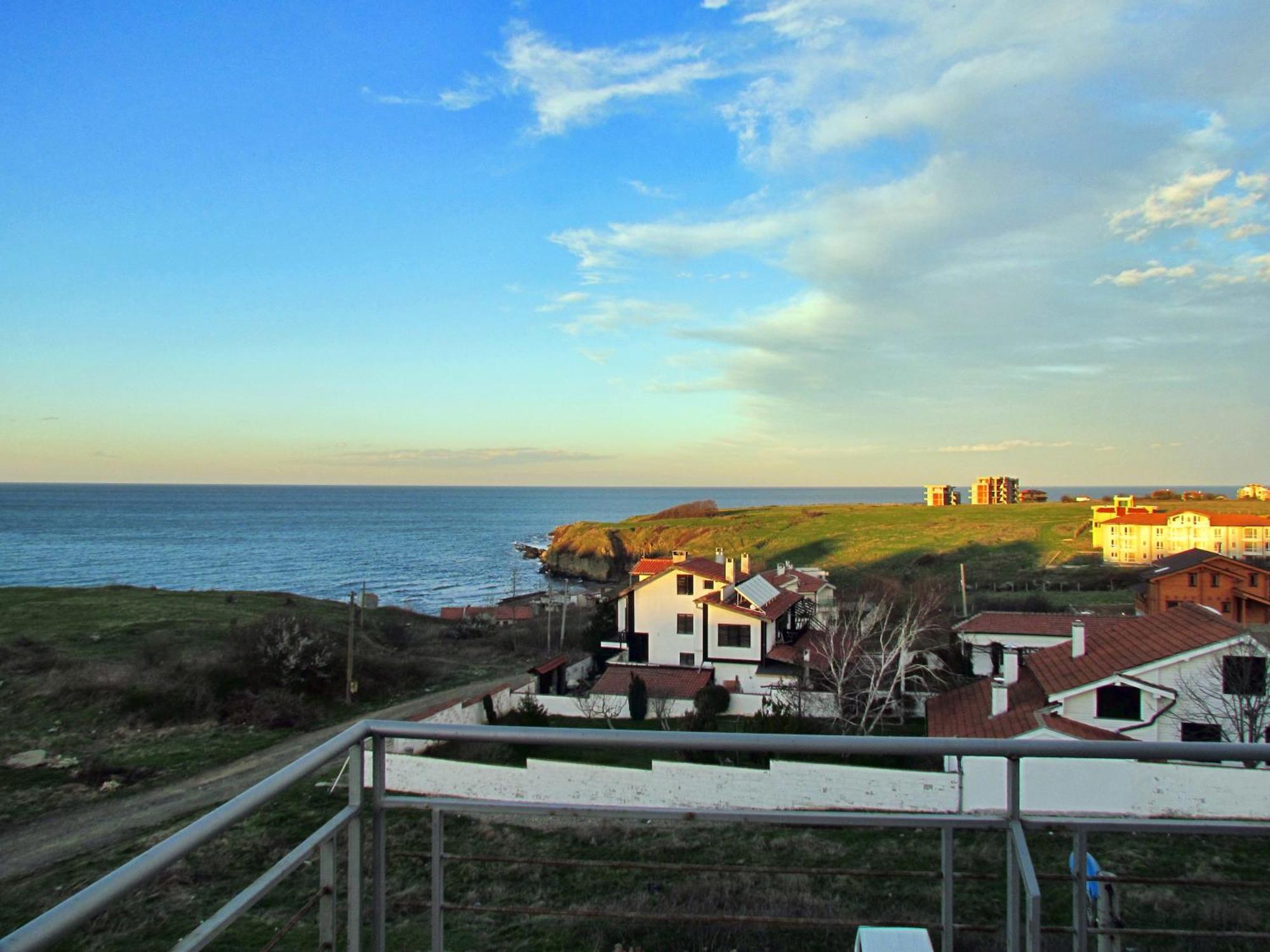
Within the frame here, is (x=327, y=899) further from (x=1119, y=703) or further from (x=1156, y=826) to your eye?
(x=1119, y=703)

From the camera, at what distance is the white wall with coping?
12680 mm

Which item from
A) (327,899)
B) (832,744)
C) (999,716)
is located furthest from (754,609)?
(327,899)

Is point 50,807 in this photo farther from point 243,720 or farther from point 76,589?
point 76,589

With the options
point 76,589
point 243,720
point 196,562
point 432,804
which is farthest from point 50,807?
point 196,562

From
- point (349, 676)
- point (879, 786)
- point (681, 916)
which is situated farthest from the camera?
point (349, 676)

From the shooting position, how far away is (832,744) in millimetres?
2178

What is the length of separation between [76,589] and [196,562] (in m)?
36.6

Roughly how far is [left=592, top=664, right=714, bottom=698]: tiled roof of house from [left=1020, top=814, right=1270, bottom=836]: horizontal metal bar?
826 inches

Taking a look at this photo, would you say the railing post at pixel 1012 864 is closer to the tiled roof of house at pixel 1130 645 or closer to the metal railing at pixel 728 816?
the metal railing at pixel 728 816

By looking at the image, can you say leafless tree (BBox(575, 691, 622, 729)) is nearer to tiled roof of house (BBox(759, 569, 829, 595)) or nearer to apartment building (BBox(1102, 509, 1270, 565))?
tiled roof of house (BBox(759, 569, 829, 595))

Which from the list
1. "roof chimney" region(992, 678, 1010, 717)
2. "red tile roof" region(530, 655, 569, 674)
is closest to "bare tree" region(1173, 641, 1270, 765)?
"roof chimney" region(992, 678, 1010, 717)

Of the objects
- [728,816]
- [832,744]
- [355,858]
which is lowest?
[355,858]

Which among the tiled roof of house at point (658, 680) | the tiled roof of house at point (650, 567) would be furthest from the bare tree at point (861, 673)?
the tiled roof of house at point (650, 567)

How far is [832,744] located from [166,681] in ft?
78.3
